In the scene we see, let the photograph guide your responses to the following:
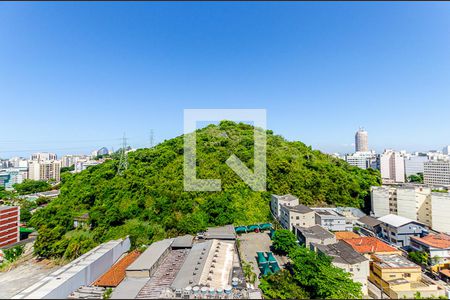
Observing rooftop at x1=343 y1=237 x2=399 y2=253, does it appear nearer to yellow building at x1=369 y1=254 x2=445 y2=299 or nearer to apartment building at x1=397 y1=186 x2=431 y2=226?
yellow building at x1=369 y1=254 x2=445 y2=299

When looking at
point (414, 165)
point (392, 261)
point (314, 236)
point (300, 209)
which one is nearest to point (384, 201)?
point (300, 209)

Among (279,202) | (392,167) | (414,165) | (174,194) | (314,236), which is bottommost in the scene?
(314,236)

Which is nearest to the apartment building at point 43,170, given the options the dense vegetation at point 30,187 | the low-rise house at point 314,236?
the dense vegetation at point 30,187

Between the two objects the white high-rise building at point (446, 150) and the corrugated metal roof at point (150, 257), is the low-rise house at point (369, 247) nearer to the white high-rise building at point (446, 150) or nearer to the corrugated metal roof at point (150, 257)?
the corrugated metal roof at point (150, 257)

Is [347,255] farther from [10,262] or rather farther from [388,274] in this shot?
[10,262]

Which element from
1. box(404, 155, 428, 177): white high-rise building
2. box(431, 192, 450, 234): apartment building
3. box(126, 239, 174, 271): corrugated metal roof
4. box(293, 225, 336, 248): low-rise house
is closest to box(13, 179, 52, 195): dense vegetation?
box(126, 239, 174, 271): corrugated metal roof

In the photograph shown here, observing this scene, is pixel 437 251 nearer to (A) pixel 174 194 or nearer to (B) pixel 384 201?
(B) pixel 384 201
